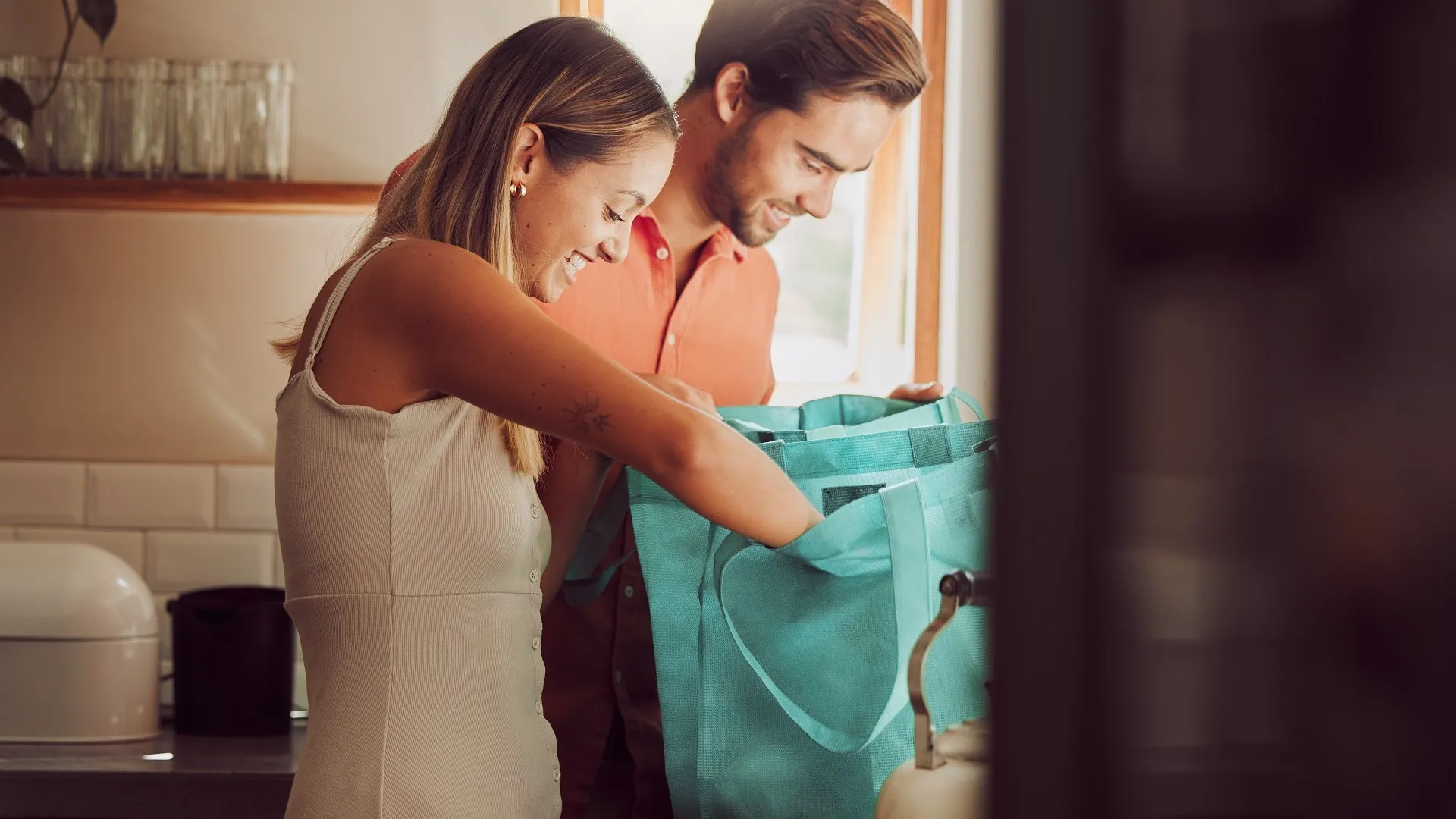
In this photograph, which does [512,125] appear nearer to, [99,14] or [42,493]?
[99,14]

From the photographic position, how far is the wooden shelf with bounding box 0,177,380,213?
84.5 inches

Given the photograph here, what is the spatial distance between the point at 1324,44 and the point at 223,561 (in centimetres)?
A: 233

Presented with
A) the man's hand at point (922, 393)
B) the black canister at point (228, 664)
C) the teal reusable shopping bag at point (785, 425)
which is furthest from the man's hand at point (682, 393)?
the black canister at point (228, 664)

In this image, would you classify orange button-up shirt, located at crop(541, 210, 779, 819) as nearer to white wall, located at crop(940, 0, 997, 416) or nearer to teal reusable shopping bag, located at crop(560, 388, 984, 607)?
teal reusable shopping bag, located at crop(560, 388, 984, 607)

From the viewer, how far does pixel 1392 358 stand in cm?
12

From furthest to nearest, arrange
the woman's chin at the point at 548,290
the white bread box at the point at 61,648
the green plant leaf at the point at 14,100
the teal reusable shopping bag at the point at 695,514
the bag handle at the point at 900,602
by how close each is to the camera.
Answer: the green plant leaf at the point at 14,100 → the white bread box at the point at 61,648 → the woman's chin at the point at 548,290 → the teal reusable shopping bag at the point at 695,514 → the bag handle at the point at 900,602

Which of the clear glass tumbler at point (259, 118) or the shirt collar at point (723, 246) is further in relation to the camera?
the clear glass tumbler at point (259, 118)

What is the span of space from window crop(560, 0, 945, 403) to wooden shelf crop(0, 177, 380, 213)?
0.58 metres

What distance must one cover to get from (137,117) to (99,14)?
0.17 metres

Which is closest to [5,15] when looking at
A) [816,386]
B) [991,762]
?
[816,386]

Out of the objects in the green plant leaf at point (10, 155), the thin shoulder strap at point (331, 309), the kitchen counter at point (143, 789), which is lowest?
the kitchen counter at point (143, 789)

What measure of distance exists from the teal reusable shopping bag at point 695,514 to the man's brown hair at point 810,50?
26.2 inches

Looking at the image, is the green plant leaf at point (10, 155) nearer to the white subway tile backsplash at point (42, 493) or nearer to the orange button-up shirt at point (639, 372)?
the white subway tile backsplash at point (42, 493)

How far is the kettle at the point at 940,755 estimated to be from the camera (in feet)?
2.15
